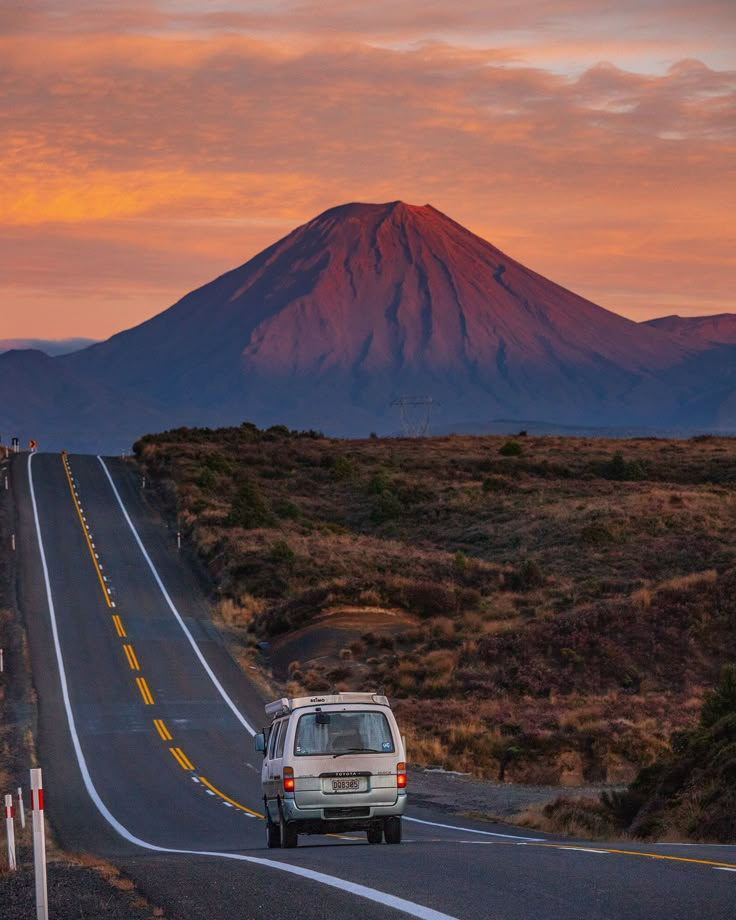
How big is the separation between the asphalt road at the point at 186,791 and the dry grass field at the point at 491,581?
9.88ft

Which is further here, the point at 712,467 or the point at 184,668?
the point at 712,467

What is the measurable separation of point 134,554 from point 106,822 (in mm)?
37131

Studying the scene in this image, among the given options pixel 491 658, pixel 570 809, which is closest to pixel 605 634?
pixel 491 658

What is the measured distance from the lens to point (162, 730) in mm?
37594

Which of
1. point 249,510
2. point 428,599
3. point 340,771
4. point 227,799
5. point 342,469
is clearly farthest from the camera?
point 342,469

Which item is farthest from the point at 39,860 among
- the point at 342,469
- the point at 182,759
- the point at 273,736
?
the point at 342,469

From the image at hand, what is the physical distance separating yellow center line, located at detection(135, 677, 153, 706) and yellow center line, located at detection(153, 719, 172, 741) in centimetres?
220

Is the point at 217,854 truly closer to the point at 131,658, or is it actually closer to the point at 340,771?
the point at 340,771

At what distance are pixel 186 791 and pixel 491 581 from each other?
27.1 m

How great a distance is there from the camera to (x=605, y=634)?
43844 millimetres

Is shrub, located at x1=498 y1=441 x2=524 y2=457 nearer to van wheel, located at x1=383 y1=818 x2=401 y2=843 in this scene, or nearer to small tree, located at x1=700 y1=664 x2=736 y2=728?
small tree, located at x1=700 y1=664 x2=736 y2=728

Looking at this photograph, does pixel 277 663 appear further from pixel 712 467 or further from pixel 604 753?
pixel 712 467

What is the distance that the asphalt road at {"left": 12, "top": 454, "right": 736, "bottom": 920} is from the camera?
1093cm

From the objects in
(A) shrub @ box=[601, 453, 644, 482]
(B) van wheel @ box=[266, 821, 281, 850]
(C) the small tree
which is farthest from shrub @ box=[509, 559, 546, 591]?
(B) van wheel @ box=[266, 821, 281, 850]
